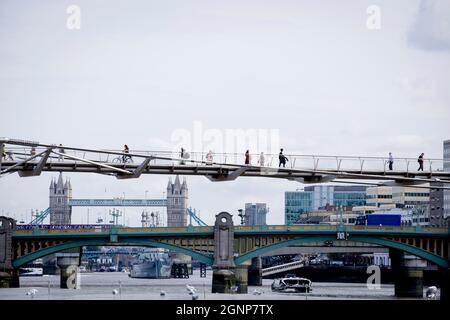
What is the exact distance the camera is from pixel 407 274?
64.1 m

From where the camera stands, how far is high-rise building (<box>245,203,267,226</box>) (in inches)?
2789

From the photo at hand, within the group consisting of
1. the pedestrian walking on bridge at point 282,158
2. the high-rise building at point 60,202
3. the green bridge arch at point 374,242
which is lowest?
the green bridge arch at point 374,242

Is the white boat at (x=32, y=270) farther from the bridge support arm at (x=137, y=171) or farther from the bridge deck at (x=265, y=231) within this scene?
the bridge support arm at (x=137, y=171)

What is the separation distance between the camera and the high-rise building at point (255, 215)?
7084 centimetres

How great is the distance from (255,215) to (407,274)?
14.2 metres

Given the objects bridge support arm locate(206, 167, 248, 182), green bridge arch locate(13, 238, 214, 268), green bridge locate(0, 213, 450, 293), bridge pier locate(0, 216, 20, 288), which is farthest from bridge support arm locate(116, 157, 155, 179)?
green bridge arch locate(13, 238, 214, 268)

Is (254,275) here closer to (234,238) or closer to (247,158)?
(234,238)

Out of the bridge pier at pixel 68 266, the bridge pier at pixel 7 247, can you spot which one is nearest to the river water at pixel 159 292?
the bridge pier at pixel 68 266

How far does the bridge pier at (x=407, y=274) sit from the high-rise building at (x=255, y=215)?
8.02 meters

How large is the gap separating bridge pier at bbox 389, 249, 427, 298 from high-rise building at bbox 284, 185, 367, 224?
132 feet

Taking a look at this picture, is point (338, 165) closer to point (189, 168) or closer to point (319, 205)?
point (189, 168)

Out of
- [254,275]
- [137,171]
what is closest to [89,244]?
[254,275]
